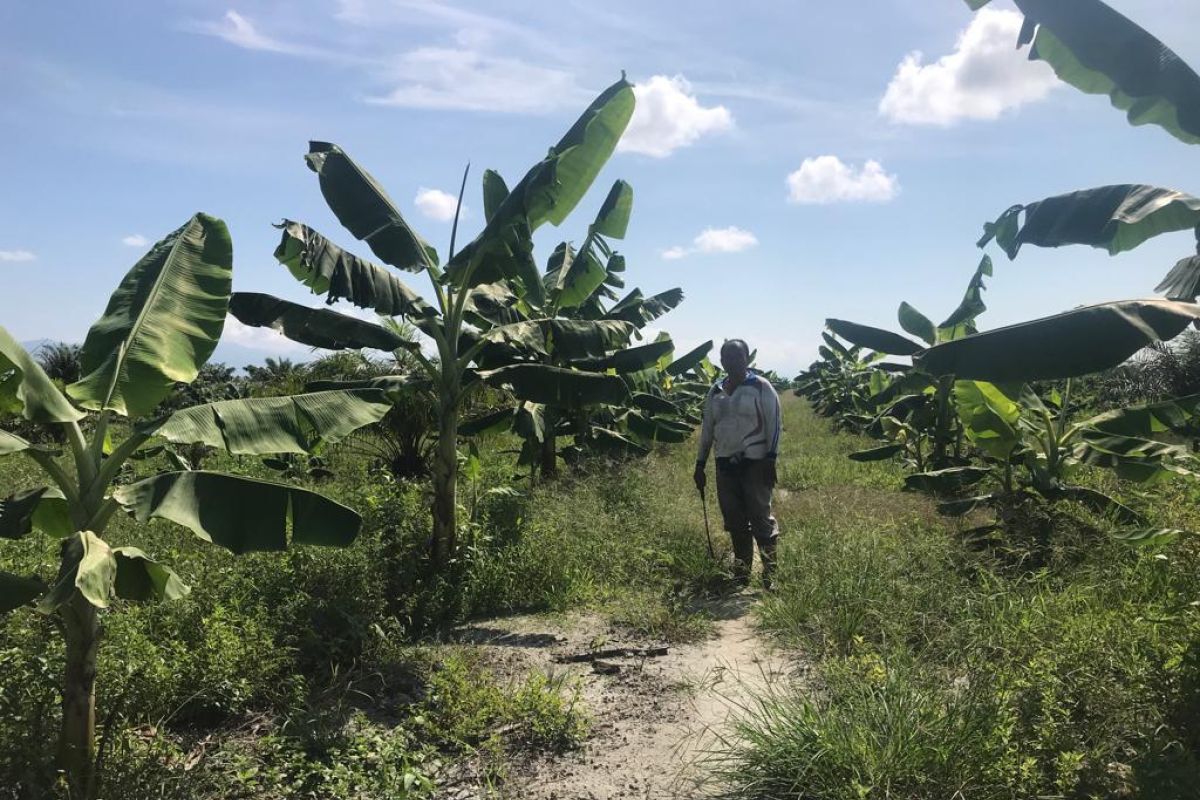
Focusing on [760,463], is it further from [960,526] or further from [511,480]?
[511,480]

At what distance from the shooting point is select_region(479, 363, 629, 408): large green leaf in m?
6.50

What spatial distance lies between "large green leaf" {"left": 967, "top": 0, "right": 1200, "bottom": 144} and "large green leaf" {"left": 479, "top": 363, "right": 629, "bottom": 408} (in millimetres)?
3769

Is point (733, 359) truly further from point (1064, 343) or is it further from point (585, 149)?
point (1064, 343)

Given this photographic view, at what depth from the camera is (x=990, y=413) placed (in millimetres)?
6816

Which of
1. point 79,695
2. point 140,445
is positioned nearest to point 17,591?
point 79,695

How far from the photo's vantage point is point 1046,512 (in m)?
6.24

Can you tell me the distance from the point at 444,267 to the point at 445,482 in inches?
68.9

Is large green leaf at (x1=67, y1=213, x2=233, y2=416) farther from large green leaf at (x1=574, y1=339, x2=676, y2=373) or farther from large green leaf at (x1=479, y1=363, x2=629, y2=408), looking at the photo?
large green leaf at (x1=574, y1=339, x2=676, y2=373)

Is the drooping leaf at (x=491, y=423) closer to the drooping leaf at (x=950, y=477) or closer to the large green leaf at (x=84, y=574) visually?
the drooping leaf at (x=950, y=477)

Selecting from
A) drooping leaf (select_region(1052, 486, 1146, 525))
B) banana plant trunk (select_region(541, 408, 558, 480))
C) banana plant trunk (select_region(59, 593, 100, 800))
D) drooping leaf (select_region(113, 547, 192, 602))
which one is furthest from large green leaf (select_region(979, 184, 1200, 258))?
banana plant trunk (select_region(541, 408, 558, 480))

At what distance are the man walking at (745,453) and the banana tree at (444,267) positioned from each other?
3.43ft

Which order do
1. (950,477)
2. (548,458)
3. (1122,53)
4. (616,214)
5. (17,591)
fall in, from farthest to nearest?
(548,458), (616,214), (950,477), (1122,53), (17,591)

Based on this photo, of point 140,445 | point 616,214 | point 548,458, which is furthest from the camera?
point 548,458

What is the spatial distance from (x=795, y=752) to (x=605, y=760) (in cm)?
106
